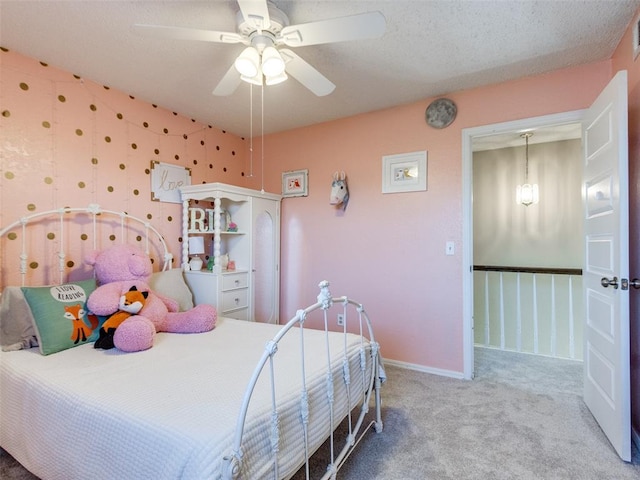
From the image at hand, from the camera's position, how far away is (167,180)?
3061 millimetres

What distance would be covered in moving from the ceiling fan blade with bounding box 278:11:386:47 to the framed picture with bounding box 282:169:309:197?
1.96 m

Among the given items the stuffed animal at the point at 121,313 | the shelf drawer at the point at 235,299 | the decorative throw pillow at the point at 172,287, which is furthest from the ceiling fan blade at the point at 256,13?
the shelf drawer at the point at 235,299

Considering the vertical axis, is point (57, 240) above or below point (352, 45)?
below

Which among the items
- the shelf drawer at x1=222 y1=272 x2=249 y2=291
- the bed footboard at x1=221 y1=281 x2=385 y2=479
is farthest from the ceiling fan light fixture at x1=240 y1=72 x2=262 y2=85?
the shelf drawer at x1=222 y1=272 x2=249 y2=291

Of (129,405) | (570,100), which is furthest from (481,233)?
(129,405)

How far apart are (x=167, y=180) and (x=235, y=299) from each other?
125 cm

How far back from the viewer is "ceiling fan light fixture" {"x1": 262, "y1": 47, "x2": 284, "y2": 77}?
5.33 feet

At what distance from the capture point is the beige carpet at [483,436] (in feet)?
5.44

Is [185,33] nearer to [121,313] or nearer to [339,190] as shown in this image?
[121,313]

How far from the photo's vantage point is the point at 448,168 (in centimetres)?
285

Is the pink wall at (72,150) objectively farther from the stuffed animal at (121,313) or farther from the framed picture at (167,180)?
the stuffed animal at (121,313)

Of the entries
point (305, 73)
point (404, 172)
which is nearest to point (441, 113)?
point (404, 172)

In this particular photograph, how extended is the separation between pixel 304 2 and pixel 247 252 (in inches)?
84.1

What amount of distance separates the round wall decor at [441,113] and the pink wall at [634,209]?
1.09 metres
